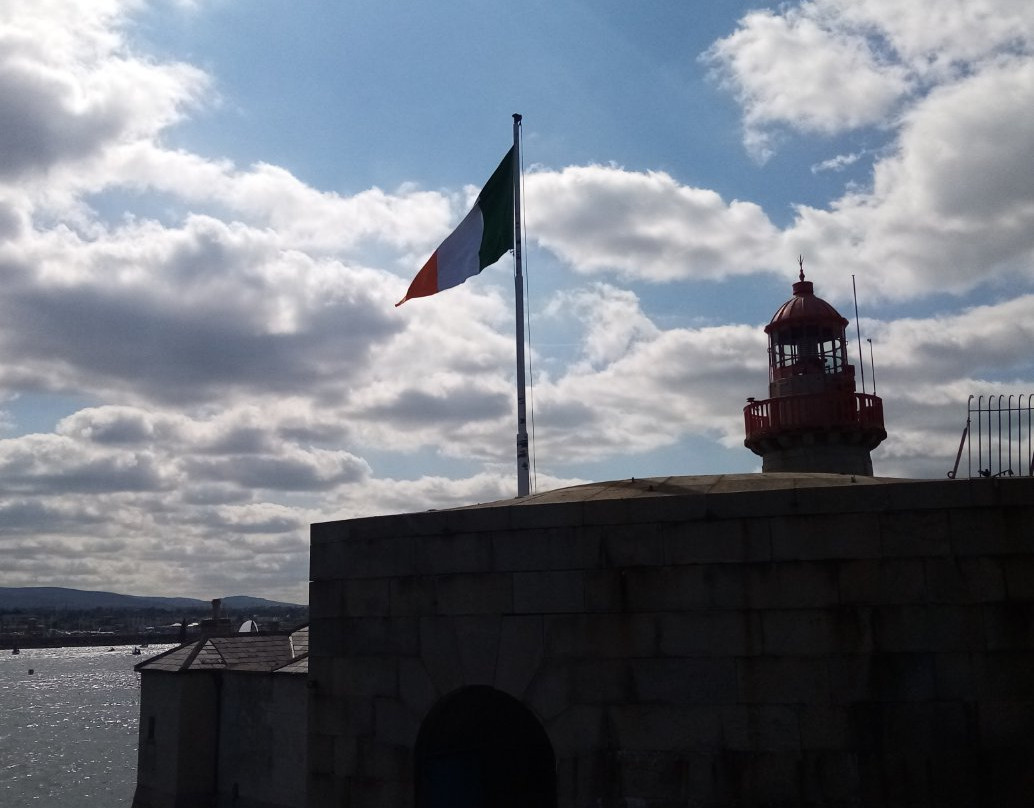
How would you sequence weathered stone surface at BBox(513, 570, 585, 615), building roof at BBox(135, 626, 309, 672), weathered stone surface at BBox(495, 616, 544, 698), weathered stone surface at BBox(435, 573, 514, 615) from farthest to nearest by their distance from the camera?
building roof at BBox(135, 626, 309, 672), weathered stone surface at BBox(435, 573, 514, 615), weathered stone surface at BBox(495, 616, 544, 698), weathered stone surface at BBox(513, 570, 585, 615)

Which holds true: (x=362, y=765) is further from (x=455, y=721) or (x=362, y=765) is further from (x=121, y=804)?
(x=121, y=804)

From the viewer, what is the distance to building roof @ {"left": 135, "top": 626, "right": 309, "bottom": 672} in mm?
25844

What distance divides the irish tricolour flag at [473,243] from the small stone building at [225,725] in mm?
9473

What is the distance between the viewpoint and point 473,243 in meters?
16.6

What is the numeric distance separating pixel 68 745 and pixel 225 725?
57.8 metres

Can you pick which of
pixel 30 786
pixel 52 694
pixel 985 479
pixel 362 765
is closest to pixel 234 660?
pixel 362 765

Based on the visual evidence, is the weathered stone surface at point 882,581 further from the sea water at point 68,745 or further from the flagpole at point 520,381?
the sea water at point 68,745

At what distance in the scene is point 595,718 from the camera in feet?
32.2

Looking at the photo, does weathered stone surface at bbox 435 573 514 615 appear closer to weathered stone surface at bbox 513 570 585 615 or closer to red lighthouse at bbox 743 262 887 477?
weathered stone surface at bbox 513 570 585 615

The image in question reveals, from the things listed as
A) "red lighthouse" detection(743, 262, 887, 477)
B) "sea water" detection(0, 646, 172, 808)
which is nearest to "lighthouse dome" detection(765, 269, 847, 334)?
"red lighthouse" detection(743, 262, 887, 477)

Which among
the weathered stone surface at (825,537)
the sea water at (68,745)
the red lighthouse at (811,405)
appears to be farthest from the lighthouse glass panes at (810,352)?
the sea water at (68,745)

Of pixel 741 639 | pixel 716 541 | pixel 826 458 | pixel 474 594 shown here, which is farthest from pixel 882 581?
pixel 826 458

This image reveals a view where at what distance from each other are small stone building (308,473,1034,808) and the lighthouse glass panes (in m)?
10.7

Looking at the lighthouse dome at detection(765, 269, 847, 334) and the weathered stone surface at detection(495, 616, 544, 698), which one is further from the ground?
the lighthouse dome at detection(765, 269, 847, 334)
